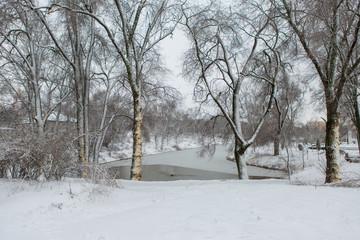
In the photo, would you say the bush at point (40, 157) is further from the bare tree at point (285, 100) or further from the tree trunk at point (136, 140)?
the bare tree at point (285, 100)

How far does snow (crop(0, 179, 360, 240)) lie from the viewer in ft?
10.4

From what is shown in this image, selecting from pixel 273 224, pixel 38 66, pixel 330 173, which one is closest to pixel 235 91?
pixel 330 173

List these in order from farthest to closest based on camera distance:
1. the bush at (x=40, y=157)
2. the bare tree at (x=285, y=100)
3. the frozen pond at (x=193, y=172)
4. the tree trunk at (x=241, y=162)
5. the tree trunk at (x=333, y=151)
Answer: the frozen pond at (x=193, y=172)
the bare tree at (x=285, y=100)
the tree trunk at (x=241, y=162)
the tree trunk at (x=333, y=151)
the bush at (x=40, y=157)

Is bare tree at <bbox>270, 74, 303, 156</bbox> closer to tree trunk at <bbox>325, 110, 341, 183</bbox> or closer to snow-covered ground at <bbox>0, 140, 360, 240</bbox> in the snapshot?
tree trunk at <bbox>325, 110, 341, 183</bbox>

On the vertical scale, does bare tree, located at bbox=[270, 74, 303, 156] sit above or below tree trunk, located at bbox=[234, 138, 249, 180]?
above

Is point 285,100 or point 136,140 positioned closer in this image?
point 136,140

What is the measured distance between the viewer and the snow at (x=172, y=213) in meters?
3.16

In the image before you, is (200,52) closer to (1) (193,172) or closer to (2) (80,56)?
(2) (80,56)

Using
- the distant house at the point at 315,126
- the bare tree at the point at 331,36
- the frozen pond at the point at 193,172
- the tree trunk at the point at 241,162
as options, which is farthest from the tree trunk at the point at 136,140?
the distant house at the point at 315,126

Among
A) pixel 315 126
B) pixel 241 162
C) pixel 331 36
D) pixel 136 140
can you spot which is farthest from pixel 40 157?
pixel 315 126

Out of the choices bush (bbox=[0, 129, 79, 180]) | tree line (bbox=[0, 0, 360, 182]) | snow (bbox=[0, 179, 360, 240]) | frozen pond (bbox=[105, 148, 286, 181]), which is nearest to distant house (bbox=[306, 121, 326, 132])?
frozen pond (bbox=[105, 148, 286, 181])

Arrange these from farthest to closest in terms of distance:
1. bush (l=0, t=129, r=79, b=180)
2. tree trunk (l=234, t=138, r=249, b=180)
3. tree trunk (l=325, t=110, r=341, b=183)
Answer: tree trunk (l=234, t=138, r=249, b=180)
tree trunk (l=325, t=110, r=341, b=183)
bush (l=0, t=129, r=79, b=180)

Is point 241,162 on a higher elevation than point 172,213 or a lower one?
higher

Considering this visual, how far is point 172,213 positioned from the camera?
12.8 ft
